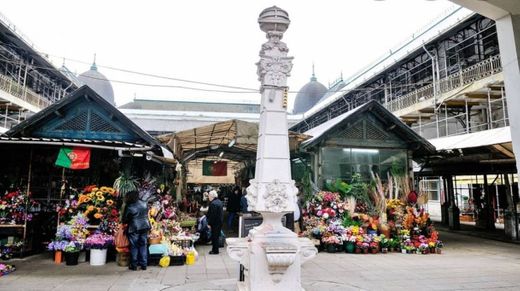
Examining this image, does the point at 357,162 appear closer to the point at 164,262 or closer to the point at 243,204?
the point at 243,204

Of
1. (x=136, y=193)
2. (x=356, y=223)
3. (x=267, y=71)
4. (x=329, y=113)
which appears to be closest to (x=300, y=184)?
(x=356, y=223)

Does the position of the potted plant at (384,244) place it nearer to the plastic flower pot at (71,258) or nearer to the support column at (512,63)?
the support column at (512,63)

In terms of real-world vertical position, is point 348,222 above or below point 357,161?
below

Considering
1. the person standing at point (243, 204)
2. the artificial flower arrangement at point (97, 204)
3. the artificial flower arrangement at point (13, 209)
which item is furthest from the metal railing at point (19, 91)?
the person standing at point (243, 204)

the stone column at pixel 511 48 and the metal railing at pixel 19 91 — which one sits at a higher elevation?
the metal railing at pixel 19 91

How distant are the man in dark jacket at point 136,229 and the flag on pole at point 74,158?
6.23ft

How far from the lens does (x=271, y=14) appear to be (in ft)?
20.2

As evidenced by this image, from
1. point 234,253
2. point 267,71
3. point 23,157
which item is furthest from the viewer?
point 23,157

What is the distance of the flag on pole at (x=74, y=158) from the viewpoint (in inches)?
344

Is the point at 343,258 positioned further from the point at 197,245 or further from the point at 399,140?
the point at 399,140

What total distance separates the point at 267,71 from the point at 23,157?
769 centimetres

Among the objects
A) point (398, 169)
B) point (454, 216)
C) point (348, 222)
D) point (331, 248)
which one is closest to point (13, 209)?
point (331, 248)

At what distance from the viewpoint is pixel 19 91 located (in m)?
22.0

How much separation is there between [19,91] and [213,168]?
558 inches
